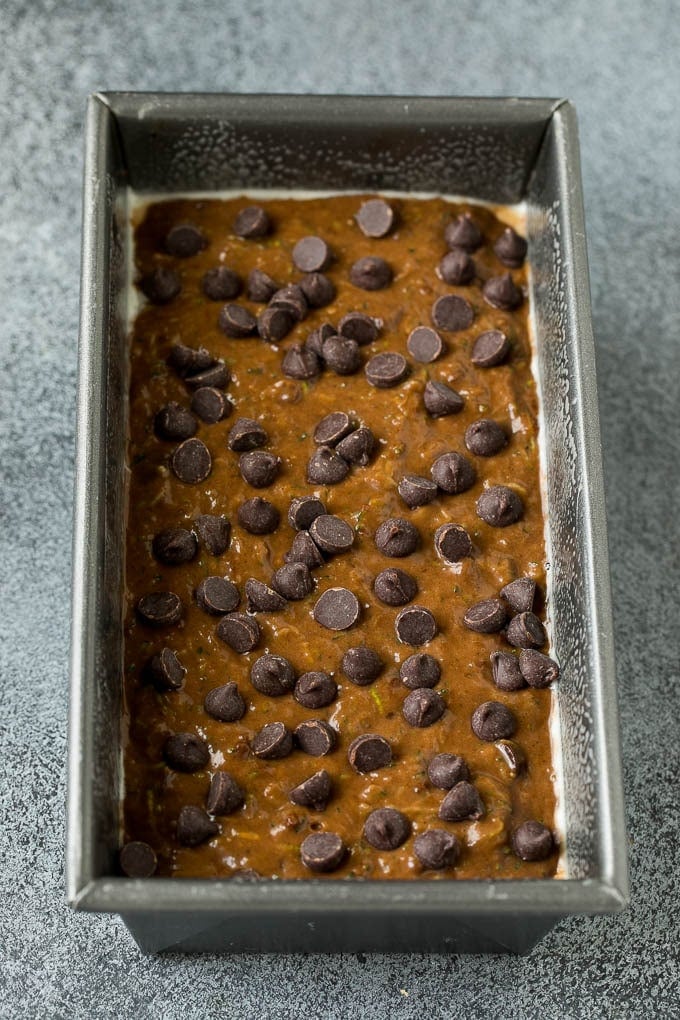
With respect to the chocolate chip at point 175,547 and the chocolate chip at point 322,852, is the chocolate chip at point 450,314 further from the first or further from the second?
the chocolate chip at point 322,852

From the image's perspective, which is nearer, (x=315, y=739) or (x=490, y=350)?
(x=315, y=739)

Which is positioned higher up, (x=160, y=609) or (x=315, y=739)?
(x=160, y=609)

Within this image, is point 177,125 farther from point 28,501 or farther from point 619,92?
point 619,92

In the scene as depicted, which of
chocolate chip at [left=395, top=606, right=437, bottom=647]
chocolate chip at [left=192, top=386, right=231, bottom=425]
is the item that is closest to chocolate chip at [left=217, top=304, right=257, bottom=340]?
chocolate chip at [left=192, top=386, right=231, bottom=425]

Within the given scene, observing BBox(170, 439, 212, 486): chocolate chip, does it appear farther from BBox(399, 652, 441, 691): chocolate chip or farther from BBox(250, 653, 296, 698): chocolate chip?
BBox(399, 652, 441, 691): chocolate chip

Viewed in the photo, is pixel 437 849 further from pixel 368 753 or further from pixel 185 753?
pixel 185 753

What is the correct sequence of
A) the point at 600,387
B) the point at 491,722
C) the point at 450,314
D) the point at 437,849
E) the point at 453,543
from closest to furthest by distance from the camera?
the point at 437,849, the point at 491,722, the point at 453,543, the point at 450,314, the point at 600,387

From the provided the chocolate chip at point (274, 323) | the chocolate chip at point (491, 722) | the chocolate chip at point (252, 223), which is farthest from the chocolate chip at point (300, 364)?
the chocolate chip at point (491, 722)

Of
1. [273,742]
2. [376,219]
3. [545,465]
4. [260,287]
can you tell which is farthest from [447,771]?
[376,219]
